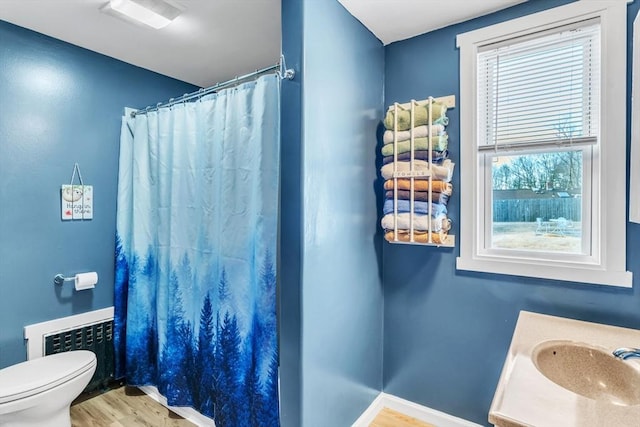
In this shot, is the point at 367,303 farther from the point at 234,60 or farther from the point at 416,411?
the point at 234,60

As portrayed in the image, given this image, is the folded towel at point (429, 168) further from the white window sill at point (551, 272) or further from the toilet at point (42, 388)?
the toilet at point (42, 388)

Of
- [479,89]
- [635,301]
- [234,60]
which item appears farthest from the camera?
[234,60]

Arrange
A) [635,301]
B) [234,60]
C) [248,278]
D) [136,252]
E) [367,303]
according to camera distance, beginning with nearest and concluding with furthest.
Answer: [635,301] → [248,278] → [367,303] → [136,252] → [234,60]

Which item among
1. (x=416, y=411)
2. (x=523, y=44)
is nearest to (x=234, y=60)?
(x=523, y=44)

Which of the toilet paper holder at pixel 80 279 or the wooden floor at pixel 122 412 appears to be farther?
the toilet paper holder at pixel 80 279

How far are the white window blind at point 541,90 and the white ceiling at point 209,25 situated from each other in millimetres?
279

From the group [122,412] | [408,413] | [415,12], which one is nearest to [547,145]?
[415,12]

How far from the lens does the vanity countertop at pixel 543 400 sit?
76 centimetres

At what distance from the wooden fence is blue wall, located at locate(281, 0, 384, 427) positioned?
2.34 ft

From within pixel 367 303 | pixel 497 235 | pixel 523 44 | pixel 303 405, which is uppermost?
pixel 523 44

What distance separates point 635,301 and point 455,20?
1652mm

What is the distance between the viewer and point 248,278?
1658 millimetres

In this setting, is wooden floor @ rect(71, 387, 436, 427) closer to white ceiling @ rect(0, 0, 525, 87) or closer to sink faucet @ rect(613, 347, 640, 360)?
sink faucet @ rect(613, 347, 640, 360)

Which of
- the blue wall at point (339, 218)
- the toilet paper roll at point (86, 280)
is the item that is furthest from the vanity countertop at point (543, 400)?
the toilet paper roll at point (86, 280)
